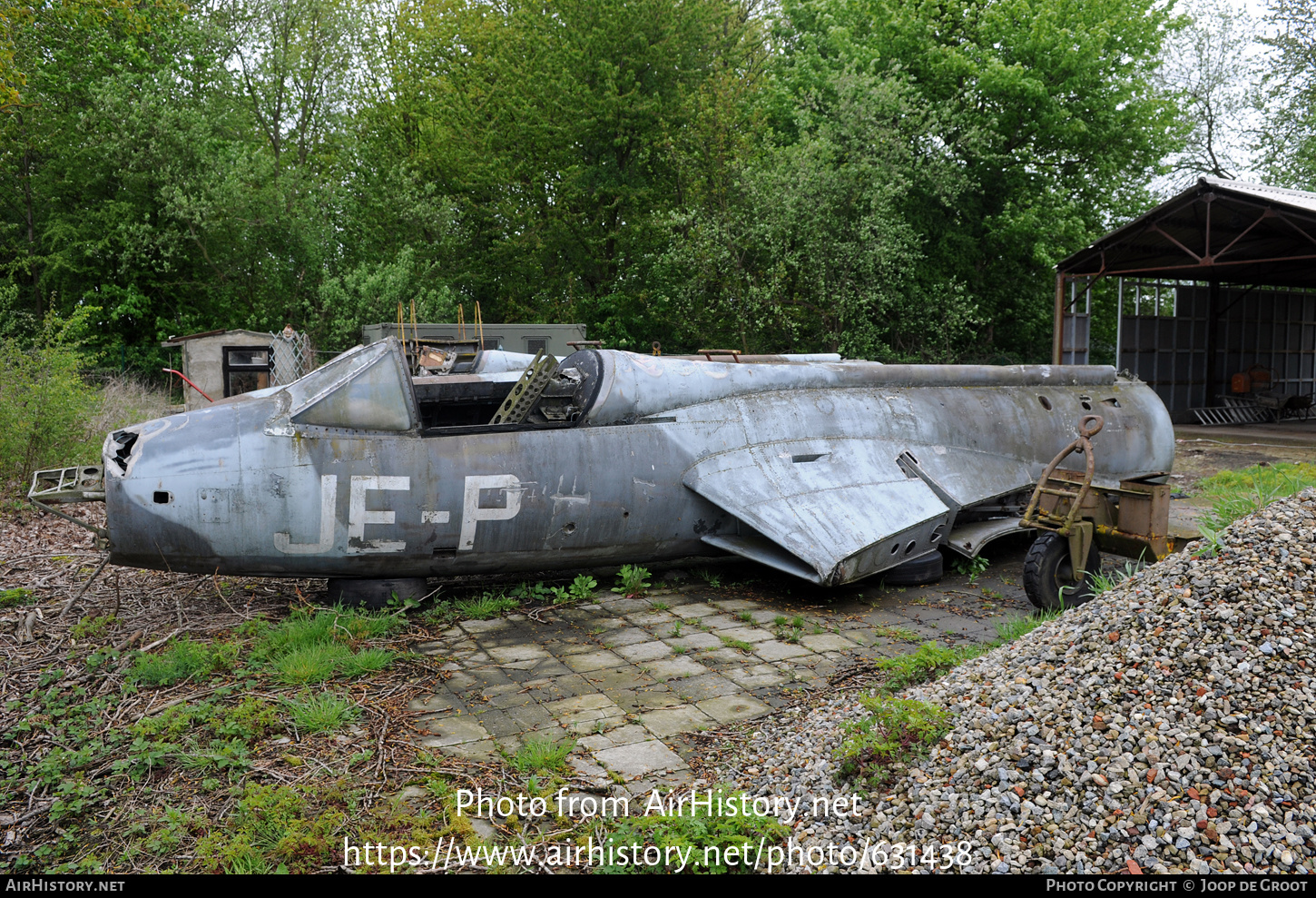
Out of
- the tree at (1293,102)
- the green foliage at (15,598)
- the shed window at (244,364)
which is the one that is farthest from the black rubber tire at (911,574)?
the tree at (1293,102)

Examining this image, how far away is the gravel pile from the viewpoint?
133 inches

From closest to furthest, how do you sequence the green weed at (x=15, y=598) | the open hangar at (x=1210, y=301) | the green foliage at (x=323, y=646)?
the green foliage at (x=323, y=646) → the green weed at (x=15, y=598) → the open hangar at (x=1210, y=301)

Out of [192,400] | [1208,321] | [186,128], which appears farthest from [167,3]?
[1208,321]

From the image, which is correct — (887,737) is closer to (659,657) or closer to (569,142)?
(659,657)

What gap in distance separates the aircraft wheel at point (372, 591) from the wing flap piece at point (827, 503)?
8.48 feet

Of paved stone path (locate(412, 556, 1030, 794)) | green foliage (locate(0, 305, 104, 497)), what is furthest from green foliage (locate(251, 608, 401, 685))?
green foliage (locate(0, 305, 104, 497))

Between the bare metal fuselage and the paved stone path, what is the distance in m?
0.45

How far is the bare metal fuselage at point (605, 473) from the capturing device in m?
6.46

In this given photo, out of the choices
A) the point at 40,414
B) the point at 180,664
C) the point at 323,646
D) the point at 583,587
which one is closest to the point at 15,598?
the point at 180,664

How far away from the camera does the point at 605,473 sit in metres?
7.50

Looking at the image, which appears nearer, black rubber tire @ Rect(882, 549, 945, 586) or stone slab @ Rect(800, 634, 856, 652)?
stone slab @ Rect(800, 634, 856, 652)

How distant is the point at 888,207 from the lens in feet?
68.1

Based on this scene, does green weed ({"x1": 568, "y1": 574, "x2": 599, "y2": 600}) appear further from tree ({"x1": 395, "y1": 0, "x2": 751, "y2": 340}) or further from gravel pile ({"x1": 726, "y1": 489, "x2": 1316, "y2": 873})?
tree ({"x1": 395, "y1": 0, "x2": 751, "y2": 340})

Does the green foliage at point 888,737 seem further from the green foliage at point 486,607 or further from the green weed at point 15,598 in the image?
the green weed at point 15,598
